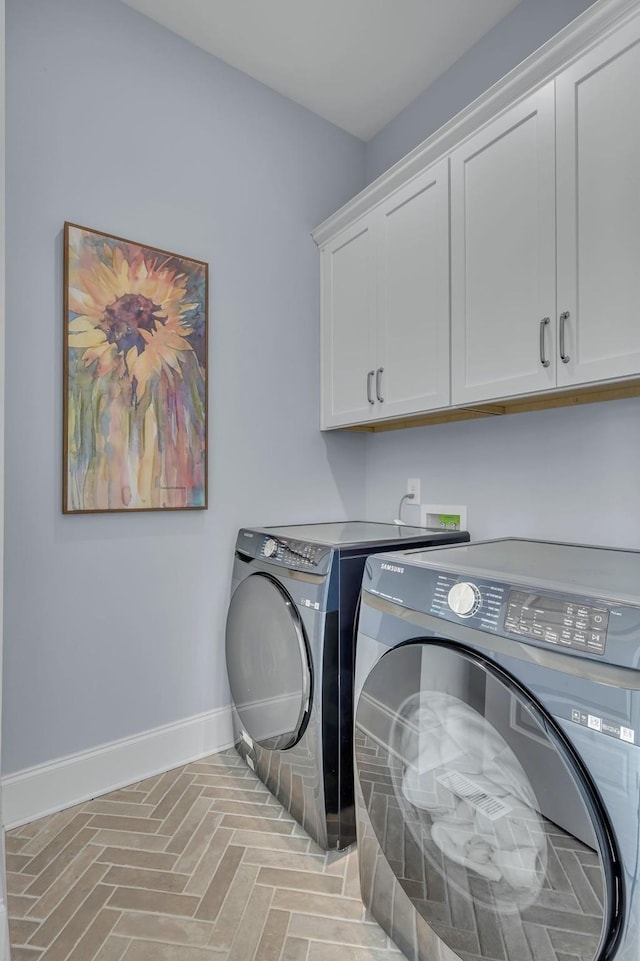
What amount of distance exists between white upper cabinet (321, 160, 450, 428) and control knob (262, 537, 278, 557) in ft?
2.28

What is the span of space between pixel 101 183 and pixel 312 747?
2047 mm

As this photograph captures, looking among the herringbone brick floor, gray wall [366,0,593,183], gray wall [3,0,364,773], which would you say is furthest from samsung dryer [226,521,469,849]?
gray wall [366,0,593,183]

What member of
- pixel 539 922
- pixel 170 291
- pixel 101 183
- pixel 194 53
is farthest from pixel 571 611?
pixel 194 53

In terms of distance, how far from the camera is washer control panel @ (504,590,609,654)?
804 mm

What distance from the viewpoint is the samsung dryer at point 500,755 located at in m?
0.76

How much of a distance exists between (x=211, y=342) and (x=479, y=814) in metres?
1.82

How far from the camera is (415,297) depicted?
6.25 feet

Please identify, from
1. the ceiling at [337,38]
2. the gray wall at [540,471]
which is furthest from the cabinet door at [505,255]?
the ceiling at [337,38]

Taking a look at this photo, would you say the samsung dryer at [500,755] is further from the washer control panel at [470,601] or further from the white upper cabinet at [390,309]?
the white upper cabinet at [390,309]

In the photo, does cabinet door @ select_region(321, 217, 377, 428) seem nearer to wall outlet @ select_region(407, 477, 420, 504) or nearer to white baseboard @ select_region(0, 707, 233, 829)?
wall outlet @ select_region(407, 477, 420, 504)

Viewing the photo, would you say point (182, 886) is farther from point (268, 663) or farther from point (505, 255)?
point (505, 255)

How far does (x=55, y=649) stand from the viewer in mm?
1725

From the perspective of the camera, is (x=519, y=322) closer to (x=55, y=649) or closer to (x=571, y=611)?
(x=571, y=611)

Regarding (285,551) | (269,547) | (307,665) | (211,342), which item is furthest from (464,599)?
(211,342)
